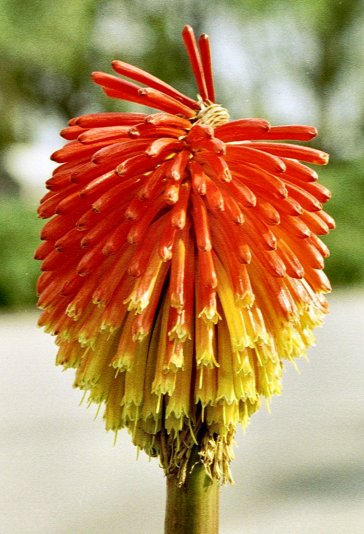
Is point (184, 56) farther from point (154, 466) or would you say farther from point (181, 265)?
point (181, 265)

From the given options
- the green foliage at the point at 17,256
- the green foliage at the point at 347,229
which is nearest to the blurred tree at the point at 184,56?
the green foliage at the point at 347,229

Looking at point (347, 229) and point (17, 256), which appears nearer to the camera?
point (17, 256)

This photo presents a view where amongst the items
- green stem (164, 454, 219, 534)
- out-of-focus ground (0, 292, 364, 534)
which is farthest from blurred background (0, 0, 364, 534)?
green stem (164, 454, 219, 534)

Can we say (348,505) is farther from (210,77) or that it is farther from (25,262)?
(25,262)

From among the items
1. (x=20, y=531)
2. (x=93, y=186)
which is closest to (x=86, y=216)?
(x=93, y=186)

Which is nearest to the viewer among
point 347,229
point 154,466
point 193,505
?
point 193,505

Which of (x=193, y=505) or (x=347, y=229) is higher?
(x=347, y=229)

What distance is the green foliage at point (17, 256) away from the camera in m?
6.31

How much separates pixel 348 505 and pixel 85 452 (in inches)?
44.6

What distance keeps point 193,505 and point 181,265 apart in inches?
8.2

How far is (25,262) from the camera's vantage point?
6.33 m

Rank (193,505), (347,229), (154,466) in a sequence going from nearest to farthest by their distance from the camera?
(193,505) < (154,466) < (347,229)

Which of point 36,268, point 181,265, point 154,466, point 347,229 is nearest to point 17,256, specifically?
point 36,268

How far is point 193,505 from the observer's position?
0.74 m
